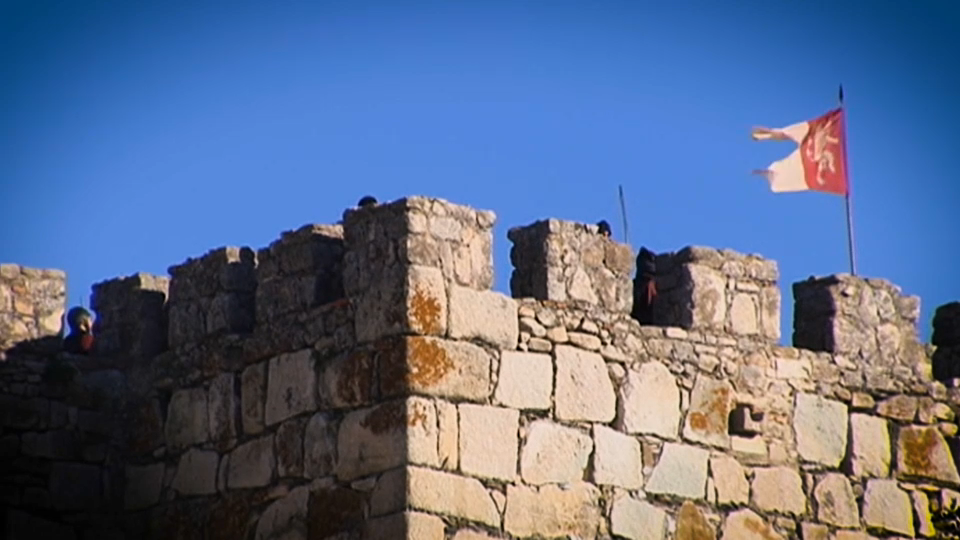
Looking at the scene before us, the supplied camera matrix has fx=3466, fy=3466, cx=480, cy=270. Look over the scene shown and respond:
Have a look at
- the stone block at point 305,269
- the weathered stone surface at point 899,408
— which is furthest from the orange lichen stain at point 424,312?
the weathered stone surface at point 899,408

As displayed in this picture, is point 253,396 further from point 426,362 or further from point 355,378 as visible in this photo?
point 426,362

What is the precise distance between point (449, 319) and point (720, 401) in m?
2.50

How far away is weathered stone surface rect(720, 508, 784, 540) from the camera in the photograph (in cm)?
2403

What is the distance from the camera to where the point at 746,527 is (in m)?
24.2

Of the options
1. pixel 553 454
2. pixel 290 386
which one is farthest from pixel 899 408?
pixel 290 386

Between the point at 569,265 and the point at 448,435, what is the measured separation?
166 centimetres

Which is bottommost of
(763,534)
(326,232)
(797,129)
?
(763,534)

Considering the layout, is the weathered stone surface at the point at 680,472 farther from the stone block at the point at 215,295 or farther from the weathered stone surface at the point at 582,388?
the stone block at the point at 215,295

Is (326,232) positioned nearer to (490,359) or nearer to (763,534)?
(490,359)

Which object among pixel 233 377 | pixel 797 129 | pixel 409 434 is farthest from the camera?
pixel 797 129

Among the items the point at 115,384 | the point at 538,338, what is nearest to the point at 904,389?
the point at 538,338

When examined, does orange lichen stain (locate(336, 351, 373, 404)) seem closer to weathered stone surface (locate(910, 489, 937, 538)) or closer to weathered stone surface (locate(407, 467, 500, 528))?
weathered stone surface (locate(407, 467, 500, 528))

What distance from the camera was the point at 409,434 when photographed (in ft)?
72.8

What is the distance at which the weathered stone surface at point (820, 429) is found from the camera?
24.7 m
